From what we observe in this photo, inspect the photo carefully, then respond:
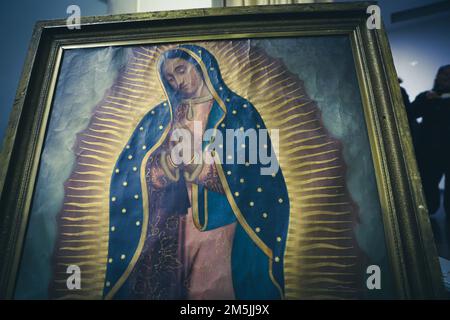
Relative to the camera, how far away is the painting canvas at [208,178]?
2.59ft

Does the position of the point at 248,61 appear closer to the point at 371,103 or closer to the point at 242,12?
the point at 242,12

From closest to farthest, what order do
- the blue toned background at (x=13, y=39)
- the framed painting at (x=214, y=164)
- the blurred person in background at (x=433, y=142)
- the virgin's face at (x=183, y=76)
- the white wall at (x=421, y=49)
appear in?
the framed painting at (x=214, y=164), the virgin's face at (x=183, y=76), the blue toned background at (x=13, y=39), the blurred person in background at (x=433, y=142), the white wall at (x=421, y=49)

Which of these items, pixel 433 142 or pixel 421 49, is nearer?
pixel 433 142

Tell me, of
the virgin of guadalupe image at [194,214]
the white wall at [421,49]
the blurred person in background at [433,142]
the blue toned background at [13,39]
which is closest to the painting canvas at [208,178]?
the virgin of guadalupe image at [194,214]

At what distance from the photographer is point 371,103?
2.89 ft

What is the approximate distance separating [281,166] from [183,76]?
1.79 ft

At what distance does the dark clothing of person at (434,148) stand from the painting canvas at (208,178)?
1157 millimetres

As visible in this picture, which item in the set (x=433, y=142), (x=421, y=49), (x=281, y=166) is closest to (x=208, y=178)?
(x=281, y=166)

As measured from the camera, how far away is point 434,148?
5.55 feet

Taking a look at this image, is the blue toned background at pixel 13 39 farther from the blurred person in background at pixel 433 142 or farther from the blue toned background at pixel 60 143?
the blurred person in background at pixel 433 142

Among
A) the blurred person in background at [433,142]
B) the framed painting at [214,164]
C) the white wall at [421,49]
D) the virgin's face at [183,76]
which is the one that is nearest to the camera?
the framed painting at [214,164]

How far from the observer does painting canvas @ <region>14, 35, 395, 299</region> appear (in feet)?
2.59

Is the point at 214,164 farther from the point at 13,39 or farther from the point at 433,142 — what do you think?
the point at 433,142

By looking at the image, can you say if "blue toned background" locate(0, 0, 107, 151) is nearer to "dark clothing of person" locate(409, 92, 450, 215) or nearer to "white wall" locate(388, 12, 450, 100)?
"dark clothing of person" locate(409, 92, 450, 215)
